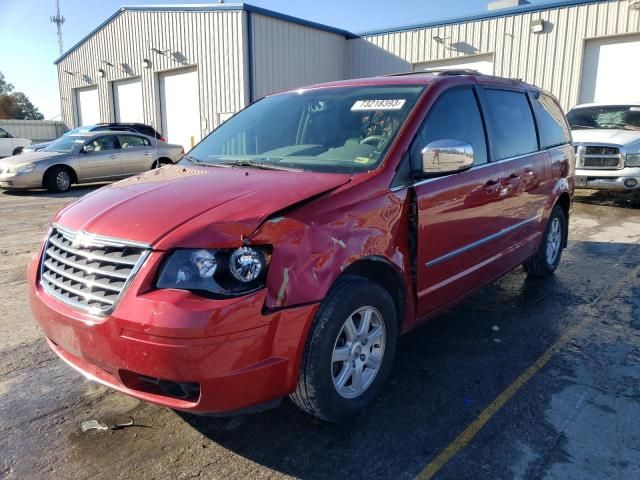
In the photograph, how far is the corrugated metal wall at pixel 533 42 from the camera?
47.1 feet

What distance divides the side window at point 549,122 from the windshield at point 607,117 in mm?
6369

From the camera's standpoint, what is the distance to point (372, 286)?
9.02 feet

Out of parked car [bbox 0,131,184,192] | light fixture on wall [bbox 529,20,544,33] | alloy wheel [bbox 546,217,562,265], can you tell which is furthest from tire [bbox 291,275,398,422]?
light fixture on wall [bbox 529,20,544,33]

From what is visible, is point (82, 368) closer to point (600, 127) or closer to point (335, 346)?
point (335, 346)

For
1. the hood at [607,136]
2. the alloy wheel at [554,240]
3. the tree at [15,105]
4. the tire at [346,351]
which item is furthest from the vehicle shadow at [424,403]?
the tree at [15,105]

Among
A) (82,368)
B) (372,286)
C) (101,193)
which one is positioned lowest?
(82,368)

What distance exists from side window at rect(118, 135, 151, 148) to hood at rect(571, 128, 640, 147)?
10.8m

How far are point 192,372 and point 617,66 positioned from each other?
1601 cm

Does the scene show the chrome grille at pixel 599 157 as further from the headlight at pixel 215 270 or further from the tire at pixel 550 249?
the headlight at pixel 215 270

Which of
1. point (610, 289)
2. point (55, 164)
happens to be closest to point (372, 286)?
point (610, 289)

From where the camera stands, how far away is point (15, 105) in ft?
209

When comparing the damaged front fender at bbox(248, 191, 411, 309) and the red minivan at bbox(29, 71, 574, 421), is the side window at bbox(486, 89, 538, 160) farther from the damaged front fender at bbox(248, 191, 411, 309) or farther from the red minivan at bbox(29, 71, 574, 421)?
the damaged front fender at bbox(248, 191, 411, 309)

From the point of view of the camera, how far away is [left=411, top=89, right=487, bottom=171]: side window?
324cm

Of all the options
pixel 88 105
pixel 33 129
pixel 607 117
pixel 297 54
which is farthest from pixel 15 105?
pixel 607 117
